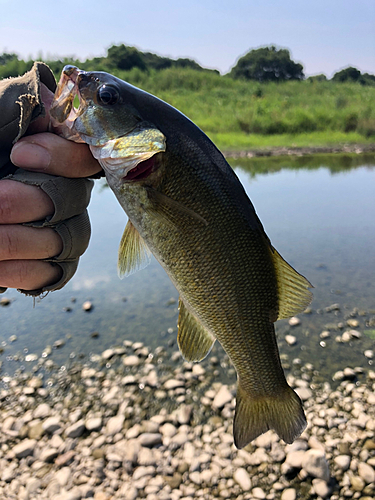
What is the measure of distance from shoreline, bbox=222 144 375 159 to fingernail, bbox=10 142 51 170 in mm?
17114

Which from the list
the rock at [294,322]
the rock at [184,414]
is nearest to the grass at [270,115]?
the rock at [294,322]

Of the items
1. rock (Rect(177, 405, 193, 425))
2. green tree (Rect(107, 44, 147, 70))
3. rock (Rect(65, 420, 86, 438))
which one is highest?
green tree (Rect(107, 44, 147, 70))

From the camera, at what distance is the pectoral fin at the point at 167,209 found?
1652 mm

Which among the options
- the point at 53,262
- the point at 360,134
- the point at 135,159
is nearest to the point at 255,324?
the point at 135,159

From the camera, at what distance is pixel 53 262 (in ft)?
6.66

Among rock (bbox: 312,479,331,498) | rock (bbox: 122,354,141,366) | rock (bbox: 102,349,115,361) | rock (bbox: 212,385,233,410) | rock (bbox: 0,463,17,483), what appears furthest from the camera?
rock (bbox: 102,349,115,361)

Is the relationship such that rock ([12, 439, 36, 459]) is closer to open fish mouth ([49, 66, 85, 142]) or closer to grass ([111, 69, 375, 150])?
open fish mouth ([49, 66, 85, 142])

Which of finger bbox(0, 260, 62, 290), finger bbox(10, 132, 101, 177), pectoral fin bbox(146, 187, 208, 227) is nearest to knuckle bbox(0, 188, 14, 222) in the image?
finger bbox(10, 132, 101, 177)

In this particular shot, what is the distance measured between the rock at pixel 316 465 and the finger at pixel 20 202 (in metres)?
3.04

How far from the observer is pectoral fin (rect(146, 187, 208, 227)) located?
165 centimetres

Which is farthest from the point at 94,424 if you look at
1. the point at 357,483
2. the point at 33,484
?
the point at 357,483

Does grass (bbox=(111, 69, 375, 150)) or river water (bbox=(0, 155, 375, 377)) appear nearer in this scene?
river water (bbox=(0, 155, 375, 377))

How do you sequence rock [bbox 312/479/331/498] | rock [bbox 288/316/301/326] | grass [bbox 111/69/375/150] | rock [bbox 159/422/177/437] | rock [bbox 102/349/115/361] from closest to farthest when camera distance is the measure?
rock [bbox 312/479/331/498] → rock [bbox 159/422/177/437] → rock [bbox 102/349/115/361] → rock [bbox 288/316/301/326] → grass [bbox 111/69/375/150]

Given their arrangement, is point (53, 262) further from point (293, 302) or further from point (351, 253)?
point (351, 253)
